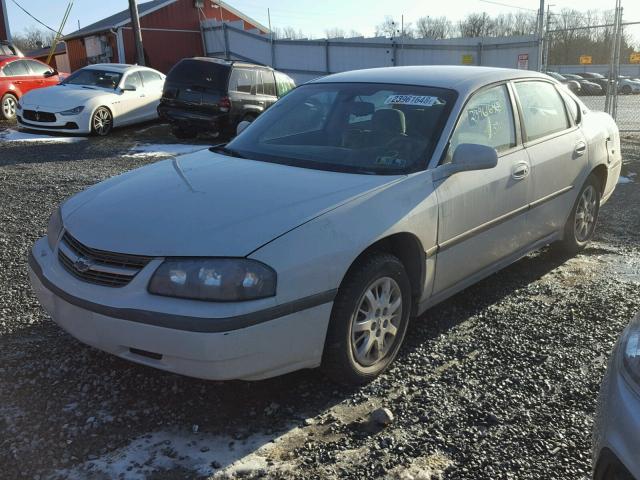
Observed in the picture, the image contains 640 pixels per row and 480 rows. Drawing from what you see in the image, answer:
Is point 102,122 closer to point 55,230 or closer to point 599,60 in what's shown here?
point 55,230

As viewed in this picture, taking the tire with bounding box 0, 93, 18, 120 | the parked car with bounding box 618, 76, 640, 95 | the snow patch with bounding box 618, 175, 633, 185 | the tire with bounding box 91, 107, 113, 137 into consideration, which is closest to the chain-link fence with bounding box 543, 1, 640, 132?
the parked car with bounding box 618, 76, 640, 95

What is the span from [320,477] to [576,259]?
3.75 metres

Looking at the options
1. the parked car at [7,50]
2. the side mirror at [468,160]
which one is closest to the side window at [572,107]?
the side mirror at [468,160]

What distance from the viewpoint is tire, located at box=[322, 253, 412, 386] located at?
3.04 meters

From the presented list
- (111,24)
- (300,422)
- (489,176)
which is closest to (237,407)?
(300,422)

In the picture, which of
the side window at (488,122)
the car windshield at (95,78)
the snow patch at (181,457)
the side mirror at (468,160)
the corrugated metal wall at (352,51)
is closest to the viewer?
the snow patch at (181,457)

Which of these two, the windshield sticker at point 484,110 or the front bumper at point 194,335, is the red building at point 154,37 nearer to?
the windshield sticker at point 484,110

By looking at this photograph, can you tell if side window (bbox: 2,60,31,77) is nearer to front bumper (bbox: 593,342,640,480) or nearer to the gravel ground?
the gravel ground

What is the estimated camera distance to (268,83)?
540 inches

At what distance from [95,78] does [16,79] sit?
3.27m

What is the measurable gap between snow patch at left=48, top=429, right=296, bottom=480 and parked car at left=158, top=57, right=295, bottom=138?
1022 cm

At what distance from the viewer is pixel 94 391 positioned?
10.4 ft

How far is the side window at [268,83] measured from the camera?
13.6 meters

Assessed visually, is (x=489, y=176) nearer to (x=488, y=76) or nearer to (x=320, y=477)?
(x=488, y=76)
